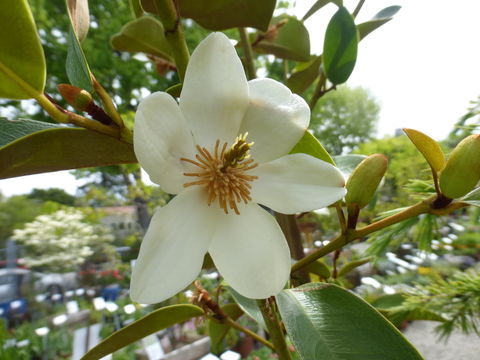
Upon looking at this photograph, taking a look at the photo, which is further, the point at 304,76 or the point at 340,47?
the point at 304,76

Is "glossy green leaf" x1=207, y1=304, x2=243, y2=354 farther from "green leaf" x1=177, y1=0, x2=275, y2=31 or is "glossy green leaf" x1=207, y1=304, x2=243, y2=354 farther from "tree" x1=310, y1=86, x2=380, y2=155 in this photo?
"tree" x1=310, y1=86, x2=380, y2=155

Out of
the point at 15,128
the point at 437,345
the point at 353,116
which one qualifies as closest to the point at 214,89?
the point at 15,128

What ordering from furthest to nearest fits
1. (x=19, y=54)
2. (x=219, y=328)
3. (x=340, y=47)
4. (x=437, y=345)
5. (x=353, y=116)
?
(x=353, y=116)
(x=437, y=345)
(x=219, y=328)
(x=340, y=47)
(x=19, y=54)

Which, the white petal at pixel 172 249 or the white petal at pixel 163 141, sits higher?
the white petal at pixel 163 141

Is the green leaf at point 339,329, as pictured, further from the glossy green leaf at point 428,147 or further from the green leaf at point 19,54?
the green leaf at point 19,54

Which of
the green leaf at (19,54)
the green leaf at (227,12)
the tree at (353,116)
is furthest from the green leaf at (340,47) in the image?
the tree at (353,116)

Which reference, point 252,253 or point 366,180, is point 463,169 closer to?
point 366,180
